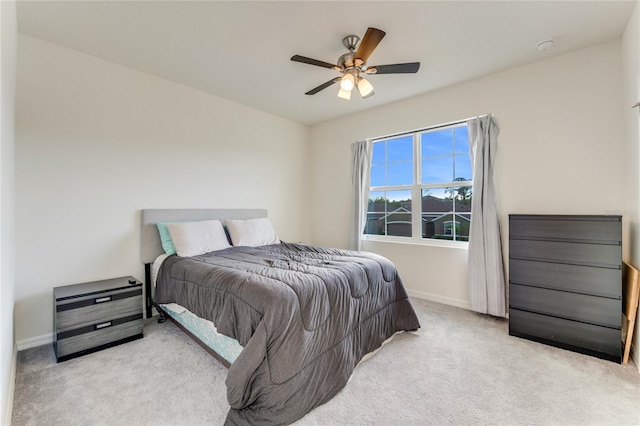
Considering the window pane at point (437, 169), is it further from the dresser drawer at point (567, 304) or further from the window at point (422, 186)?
the dresser drawer at point (567, 304)

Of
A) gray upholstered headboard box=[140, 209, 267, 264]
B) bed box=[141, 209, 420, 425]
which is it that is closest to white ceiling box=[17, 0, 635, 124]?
gray upholstered headboard box=[140, 209, 267, 264]

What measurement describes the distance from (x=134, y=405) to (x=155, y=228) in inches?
69.5

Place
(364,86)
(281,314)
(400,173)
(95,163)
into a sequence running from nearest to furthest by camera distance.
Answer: (281,314)
(364,86)
(95,163)
(400,173)

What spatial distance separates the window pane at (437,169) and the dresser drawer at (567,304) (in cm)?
145

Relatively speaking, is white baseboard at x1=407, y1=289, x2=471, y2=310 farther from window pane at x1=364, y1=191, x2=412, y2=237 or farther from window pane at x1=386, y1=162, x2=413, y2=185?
window pane at x1=386, y1=162, x2=413, y2=185

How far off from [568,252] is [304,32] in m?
2.85

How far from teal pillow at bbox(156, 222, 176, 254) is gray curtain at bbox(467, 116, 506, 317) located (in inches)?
126

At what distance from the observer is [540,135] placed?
268 cm

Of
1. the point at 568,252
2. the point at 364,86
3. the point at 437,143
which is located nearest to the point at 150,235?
the point at 364,86

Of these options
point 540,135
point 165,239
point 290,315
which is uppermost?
point 540,135

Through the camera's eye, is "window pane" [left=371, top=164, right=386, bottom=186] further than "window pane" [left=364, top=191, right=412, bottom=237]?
Yes

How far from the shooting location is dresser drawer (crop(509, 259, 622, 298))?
2.11 m

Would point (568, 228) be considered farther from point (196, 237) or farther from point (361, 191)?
point (196, 237)

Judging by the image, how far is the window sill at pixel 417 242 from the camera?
3.27 m
